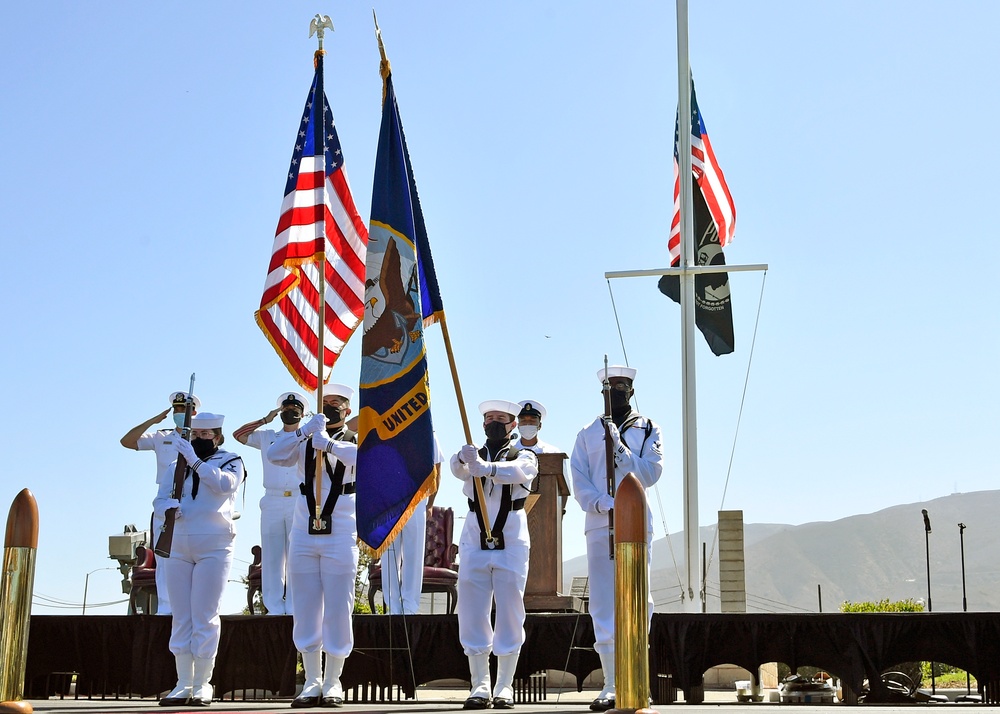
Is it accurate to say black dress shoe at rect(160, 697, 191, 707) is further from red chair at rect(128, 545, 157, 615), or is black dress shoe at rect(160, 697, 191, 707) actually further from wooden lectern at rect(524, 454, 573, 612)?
red chair at rect(128, 545, 157, 615)

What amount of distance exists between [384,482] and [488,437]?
81cm

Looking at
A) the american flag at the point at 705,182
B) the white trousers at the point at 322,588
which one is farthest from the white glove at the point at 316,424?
the american flag at the point at 705,182

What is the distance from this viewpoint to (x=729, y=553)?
1145cm

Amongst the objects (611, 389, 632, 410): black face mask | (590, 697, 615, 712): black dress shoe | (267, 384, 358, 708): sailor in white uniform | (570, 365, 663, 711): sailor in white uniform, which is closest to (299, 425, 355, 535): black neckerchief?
(267, 384, 358, 708): sailor in white uniform

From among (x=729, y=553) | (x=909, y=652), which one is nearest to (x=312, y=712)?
(x=909, y=652)

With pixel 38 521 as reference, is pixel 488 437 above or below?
above

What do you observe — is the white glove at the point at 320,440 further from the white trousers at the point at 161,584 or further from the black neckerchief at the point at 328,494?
the white trousers at the point at 161,584

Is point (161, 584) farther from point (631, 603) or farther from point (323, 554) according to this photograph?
point (631, 603)

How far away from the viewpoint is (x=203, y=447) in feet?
27.7

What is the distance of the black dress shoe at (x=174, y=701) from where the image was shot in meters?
7.56

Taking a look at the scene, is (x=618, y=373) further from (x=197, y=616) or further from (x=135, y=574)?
(x=135, y=574)

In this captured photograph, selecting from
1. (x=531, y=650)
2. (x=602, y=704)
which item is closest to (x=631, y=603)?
(x=602, y=704)

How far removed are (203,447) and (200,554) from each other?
76 cm

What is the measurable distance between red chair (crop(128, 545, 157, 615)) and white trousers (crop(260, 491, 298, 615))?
1.57m
